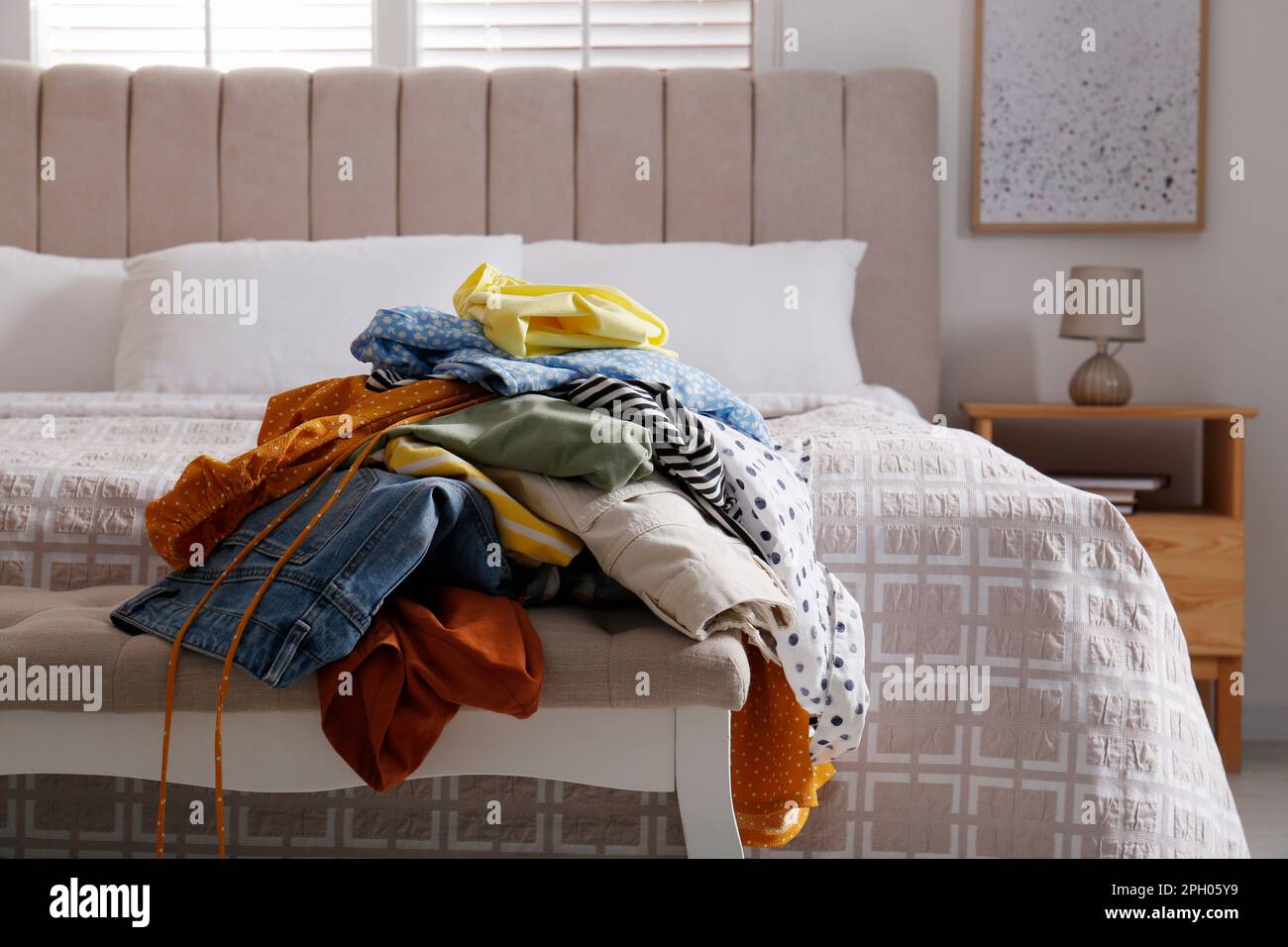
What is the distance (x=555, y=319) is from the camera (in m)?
1.35

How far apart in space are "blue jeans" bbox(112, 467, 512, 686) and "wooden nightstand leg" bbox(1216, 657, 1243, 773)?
190 centimetres

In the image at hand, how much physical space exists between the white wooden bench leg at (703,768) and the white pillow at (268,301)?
4.87 ft

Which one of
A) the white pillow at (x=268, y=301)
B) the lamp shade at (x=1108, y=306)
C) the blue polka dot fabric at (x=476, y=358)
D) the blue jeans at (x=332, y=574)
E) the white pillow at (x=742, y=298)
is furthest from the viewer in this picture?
the lamp shade at (x=1108, y=306)

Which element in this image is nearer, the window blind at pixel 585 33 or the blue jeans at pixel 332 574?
the blue jeans at pixel 332 574

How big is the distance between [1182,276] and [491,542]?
7.81 feet

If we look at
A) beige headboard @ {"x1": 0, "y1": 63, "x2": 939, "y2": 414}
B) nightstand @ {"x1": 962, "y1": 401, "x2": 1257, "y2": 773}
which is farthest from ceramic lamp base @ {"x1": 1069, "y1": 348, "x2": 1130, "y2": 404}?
beige headboard @ {"x1": 0, "y1": 63, "x2": 939, "y2": 414}

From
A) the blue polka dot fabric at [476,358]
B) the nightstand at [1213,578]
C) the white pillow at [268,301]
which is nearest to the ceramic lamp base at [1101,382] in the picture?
the nightstand at [1213,578]

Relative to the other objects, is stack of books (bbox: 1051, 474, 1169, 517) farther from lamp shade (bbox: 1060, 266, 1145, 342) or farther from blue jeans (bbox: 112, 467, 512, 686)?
blue jeans (bbox: 112, 467, 512, 686)

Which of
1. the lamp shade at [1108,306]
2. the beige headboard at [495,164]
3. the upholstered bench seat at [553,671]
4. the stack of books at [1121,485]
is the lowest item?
the upholstered bench seat at [553,671]

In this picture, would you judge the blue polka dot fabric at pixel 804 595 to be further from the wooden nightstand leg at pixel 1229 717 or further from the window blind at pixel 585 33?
the window blind at pixel 585 33

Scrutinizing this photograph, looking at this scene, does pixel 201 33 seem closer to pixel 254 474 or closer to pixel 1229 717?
pixel 254 474

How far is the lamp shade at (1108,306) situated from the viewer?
2.65 m
